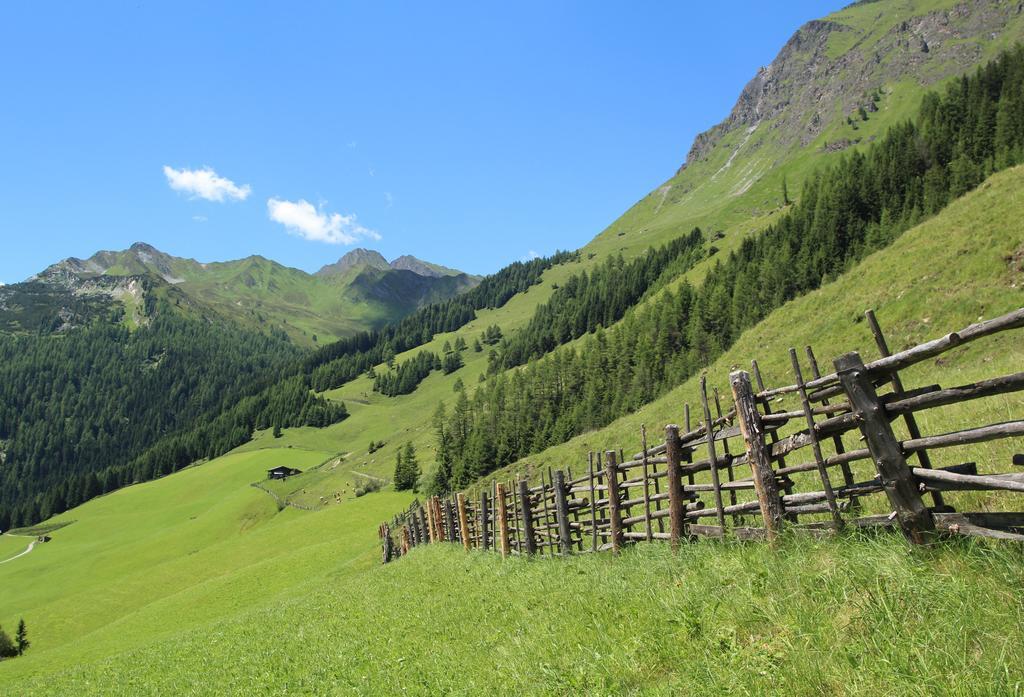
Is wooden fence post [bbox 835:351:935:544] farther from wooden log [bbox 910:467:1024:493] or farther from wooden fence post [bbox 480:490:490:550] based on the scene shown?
wooden fence post [bbox 480:490:490:550]

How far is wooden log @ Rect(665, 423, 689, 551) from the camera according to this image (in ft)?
33.1

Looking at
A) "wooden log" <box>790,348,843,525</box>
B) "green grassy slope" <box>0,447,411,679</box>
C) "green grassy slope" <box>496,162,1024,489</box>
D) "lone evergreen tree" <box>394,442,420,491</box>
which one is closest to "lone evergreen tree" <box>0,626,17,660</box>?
"green grassy slope" <box>0,447,411,679</box>

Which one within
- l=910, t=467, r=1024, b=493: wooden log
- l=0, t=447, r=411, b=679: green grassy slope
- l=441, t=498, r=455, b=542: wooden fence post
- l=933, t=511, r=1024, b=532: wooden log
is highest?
l=910, t=467, r=1024, b=493: wooden log

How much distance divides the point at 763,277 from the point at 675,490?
82.9 m

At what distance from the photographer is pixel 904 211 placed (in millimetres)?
68250

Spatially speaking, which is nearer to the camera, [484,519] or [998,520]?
[998,520]

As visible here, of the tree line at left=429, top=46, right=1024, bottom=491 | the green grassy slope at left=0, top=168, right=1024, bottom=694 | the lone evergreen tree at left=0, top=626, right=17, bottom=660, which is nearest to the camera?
the green grassy slope at left=0, top=168, right=1024, bottom=694

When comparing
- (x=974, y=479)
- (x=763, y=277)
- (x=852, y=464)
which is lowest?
(x=852, y=464)

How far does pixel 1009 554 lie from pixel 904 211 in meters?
78.7

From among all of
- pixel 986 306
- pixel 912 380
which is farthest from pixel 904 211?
pixel 912 380

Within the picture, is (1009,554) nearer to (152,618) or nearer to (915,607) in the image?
(915,607)

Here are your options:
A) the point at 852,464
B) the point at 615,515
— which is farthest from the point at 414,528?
the point at 852,464

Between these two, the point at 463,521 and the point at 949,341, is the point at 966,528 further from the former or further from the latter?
the point at 463,521

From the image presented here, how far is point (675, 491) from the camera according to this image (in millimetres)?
10211
